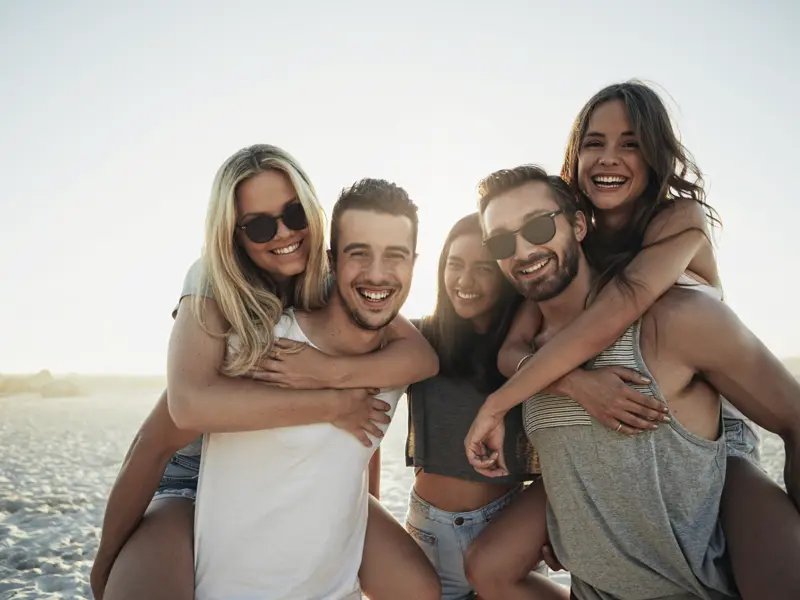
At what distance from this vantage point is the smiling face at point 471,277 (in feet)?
15.2

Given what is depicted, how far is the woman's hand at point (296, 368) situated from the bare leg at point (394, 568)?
1.13 m

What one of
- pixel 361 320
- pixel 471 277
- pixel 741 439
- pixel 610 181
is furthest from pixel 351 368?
pixel 741 439

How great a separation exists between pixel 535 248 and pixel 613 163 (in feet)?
2.93

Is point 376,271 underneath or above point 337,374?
above

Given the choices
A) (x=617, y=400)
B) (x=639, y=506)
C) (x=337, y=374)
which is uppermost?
(x=337, y=374)

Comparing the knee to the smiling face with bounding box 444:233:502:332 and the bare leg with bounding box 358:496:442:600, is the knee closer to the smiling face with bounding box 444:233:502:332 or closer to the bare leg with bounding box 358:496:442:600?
the bare leg with bounding box 358:496:442:600

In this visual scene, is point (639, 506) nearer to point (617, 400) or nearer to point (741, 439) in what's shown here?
point (617, 400)

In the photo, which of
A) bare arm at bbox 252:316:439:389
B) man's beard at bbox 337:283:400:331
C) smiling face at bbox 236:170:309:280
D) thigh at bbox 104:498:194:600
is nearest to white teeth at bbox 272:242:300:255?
smiling face at bbox 236:170:309:280

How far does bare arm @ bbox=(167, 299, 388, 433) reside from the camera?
355cm

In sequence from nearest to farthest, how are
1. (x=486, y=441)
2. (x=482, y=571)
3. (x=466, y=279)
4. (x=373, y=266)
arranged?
(x=486, y=441) → (x=482, y=571) → (x=373, y=266) → (x=466, y=279)

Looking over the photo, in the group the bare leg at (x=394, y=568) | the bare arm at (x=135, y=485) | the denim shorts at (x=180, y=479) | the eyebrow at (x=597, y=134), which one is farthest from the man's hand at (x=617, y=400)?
the denim shorts at (x=180, y=479)

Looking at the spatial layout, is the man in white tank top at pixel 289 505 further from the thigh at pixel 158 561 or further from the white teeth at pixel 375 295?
the thigh at pixel 158 561

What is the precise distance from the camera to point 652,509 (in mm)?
3373

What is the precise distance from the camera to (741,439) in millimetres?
3904
